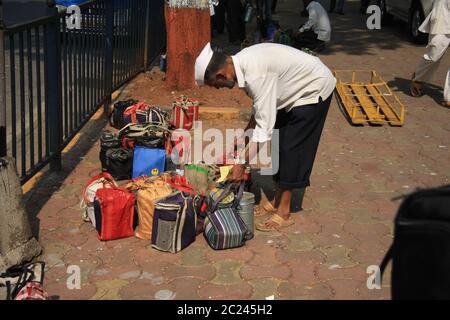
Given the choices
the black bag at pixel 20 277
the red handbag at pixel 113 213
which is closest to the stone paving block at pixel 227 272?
the red handbag at pixel 113 213

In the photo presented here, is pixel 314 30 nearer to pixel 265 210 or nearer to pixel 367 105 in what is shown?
pixel 367 105

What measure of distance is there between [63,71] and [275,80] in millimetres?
2387

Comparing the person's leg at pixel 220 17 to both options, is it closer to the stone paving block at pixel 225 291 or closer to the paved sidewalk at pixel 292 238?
the paved sidewalk at pixel 292 238

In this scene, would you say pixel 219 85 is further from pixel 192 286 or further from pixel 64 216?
pixel 64 216

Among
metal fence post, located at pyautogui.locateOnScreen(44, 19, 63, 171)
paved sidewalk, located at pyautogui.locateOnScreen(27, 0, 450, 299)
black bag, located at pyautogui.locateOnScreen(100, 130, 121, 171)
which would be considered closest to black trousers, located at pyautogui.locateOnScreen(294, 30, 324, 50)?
paved sidewalk, located at pyautogui.locateOnScreen(27, 0, 450, 299)

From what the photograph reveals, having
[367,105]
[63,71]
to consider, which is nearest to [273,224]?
[63,71]

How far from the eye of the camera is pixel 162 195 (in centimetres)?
460

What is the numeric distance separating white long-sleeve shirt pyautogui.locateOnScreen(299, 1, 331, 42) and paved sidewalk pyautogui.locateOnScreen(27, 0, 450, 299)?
4.46 meters

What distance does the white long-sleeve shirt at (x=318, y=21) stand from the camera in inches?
464

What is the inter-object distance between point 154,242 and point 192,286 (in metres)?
0.60

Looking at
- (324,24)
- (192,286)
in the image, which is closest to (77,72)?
(192,286)

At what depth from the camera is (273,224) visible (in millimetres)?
4867

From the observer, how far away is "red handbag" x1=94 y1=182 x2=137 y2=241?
448 centimetres
